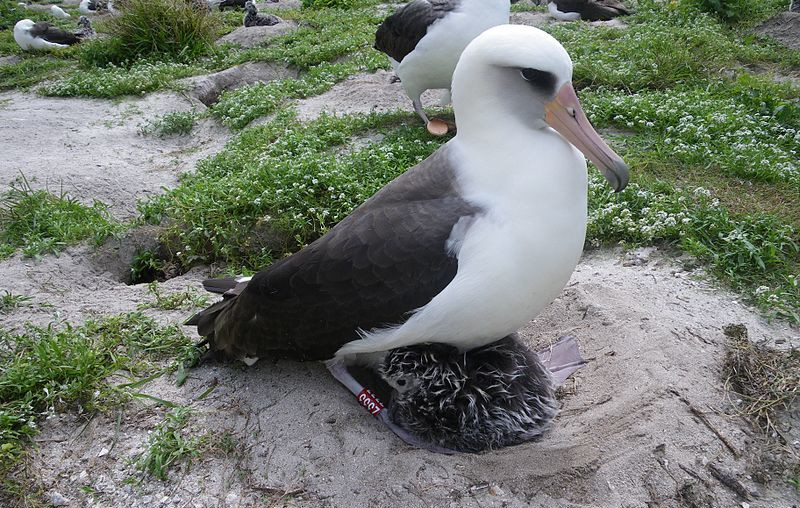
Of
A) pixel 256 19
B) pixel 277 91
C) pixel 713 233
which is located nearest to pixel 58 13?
pixel 256 19

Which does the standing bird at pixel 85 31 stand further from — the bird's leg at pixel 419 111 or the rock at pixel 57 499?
the rock at pixel 57 499

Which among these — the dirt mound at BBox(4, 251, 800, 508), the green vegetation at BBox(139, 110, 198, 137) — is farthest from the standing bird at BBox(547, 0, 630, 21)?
the dirt mound at BBox(4, 251, 800, 508)

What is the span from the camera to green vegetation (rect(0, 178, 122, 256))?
15.0 ft

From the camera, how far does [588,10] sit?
Answer: 10.5 meters

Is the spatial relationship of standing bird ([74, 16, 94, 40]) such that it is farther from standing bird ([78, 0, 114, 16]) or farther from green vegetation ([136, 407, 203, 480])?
green vegetation ([136, 407, 203, 480])

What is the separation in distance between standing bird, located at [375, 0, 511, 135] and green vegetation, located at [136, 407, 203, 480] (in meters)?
3.72

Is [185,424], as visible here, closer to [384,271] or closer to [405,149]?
[384,271]

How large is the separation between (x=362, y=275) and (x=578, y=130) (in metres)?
1.03

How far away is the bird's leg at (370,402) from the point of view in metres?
2.88

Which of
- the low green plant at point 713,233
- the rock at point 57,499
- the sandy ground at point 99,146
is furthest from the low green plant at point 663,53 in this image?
the rock at point 57,499

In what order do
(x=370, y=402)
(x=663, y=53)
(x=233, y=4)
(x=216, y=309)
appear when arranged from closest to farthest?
(x=370, y=402) < (x=216, y=309) < (x=663, y=53) < (x=233, y=4)

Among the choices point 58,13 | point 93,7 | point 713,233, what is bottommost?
point 93,7

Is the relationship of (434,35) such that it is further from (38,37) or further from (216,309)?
(38,37)

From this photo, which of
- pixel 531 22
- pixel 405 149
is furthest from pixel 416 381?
pixel 531 22
